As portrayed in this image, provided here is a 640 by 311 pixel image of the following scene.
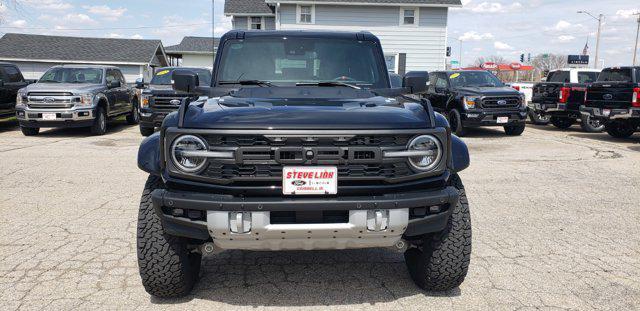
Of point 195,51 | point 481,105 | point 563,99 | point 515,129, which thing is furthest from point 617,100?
point 195,51

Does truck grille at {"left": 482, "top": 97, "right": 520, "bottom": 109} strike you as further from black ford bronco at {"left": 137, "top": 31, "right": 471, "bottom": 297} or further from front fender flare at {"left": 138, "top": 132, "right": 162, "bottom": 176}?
front fender flare at {"left": 138, "top": 132, "right": 162, "bottom": 176}

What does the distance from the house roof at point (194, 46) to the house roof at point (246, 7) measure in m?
10.1

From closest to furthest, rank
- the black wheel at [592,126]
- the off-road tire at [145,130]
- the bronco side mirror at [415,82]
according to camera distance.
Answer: the bronco side mirror at [415,82]
the off-road tire at [145,130]
the black wheel at [592,126]

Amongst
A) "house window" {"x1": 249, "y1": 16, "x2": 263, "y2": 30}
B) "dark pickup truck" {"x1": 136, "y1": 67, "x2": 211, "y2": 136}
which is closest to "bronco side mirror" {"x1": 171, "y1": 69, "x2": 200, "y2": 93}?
"dark pickup truck" {"x1": 136, "y1": 67, "x2": 211, "y2": 136}

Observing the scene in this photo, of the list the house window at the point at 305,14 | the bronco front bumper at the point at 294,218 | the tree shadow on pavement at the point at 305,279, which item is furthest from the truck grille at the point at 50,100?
the house window at the point at 305,14

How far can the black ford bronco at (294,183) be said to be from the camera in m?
2.94

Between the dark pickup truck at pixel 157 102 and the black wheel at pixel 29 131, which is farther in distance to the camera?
the black wheel at pixel 29 131

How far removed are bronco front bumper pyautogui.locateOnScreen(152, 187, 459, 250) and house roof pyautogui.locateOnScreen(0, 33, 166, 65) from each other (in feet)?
120

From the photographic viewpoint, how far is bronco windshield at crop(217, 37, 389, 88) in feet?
14.6

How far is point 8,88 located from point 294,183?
14383mm

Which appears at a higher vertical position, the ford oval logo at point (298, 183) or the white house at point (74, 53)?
the white house at point (74, 53)

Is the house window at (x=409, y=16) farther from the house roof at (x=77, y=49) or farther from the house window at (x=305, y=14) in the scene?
the house roof at (x=77, y=49)

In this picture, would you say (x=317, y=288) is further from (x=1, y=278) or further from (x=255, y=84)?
(x=1, y=278)

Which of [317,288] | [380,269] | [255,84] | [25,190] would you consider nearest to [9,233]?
[25,190]
